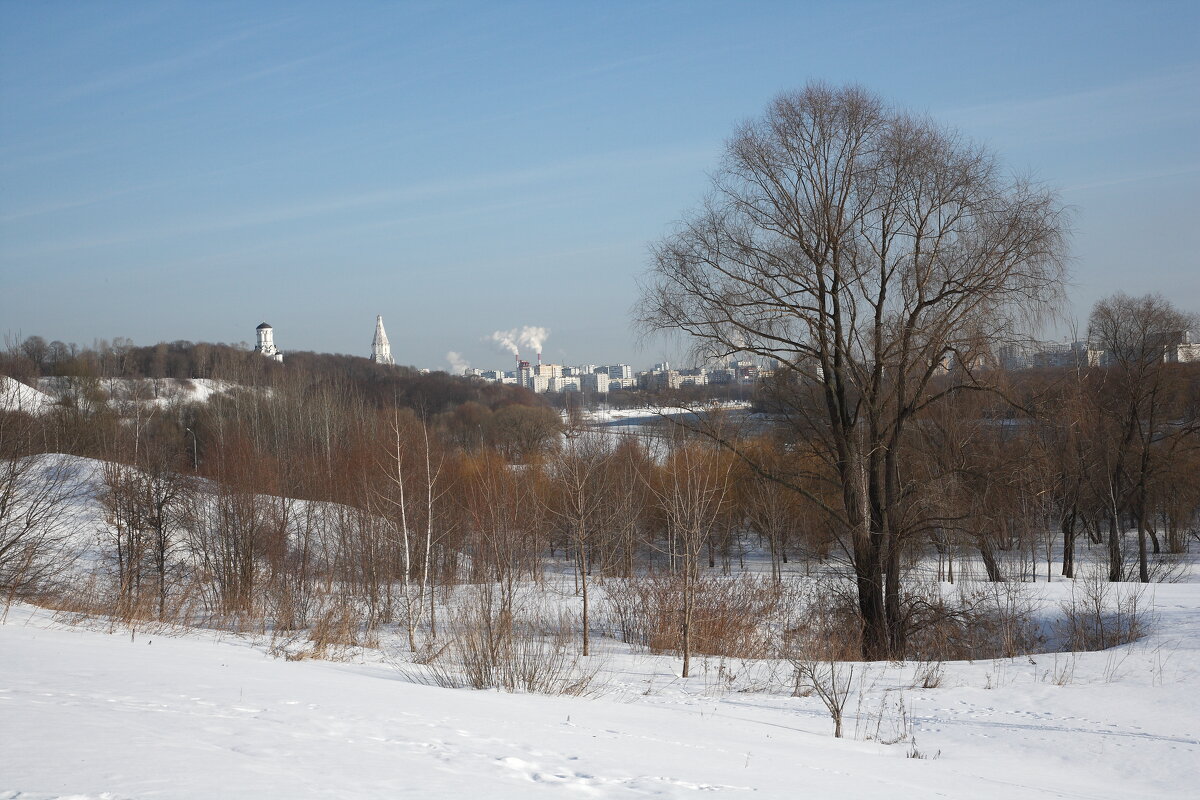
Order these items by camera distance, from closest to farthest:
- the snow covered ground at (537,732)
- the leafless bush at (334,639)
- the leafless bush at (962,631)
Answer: the snow covered ground at (537,732) < the leafless bush at (334,639) < the leafless bush at (962,631)

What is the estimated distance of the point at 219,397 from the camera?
67.4m

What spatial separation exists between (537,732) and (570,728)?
0.50m

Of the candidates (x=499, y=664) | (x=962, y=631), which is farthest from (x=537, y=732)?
(x=962, y=631)

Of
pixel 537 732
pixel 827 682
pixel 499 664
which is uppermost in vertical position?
pixel 537 732

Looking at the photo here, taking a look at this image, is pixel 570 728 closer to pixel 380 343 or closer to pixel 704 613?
pixel 704 613

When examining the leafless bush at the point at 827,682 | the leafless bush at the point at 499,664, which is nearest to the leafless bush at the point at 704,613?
the leafless bush at the point at 827,682

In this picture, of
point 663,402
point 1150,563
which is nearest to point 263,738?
point 663,402

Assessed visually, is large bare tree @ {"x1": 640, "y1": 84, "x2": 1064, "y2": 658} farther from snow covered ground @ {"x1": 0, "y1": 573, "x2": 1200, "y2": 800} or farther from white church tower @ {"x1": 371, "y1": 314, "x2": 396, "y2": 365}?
white church tower @ {"x1": 371, "y1": 314, "x2": 396, "y2": 365}

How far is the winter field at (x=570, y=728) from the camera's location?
16.8ft

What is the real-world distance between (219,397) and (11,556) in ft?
166

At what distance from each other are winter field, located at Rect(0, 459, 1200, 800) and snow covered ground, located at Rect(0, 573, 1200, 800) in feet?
0.10

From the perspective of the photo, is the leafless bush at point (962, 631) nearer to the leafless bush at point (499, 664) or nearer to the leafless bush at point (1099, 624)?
the leafless bush at point (1099, 624)

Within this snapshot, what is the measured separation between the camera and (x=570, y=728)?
24.9 feet

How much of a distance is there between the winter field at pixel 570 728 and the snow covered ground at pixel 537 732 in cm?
3
